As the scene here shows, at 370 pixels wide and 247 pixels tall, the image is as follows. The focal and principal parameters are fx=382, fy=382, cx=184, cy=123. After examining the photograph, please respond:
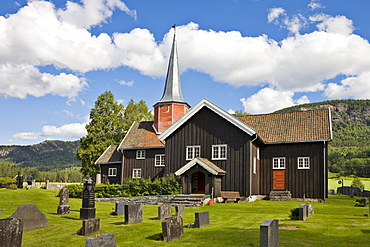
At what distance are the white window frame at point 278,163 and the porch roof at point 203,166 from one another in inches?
Answer: 203

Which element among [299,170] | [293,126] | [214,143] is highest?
[293,126]

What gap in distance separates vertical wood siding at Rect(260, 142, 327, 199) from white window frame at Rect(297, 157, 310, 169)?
243 millimetres

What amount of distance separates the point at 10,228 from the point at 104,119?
143 ft

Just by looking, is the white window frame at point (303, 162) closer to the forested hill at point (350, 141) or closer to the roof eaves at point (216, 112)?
the roof eaves at point (216, 112)

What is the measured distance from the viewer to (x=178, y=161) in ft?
109

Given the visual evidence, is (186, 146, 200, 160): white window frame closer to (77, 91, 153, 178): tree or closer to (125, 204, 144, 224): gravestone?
(125, 204, 144, 224): gravestone

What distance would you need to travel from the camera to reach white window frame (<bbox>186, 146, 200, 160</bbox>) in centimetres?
3269

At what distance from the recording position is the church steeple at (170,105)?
40.0 m

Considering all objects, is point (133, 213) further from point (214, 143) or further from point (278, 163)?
point (278, 163)

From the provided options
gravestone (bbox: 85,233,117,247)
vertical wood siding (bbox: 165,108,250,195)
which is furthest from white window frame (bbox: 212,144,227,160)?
gravestone (bbox: 85,233,117,247)

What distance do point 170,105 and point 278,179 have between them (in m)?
13.7

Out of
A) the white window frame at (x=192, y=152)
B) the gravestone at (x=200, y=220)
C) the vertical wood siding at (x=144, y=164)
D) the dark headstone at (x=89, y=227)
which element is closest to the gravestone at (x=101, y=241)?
the dark headstone at (x=89, y=227)

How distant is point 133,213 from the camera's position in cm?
1731

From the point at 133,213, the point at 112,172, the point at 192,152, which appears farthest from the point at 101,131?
the point at 133,213
